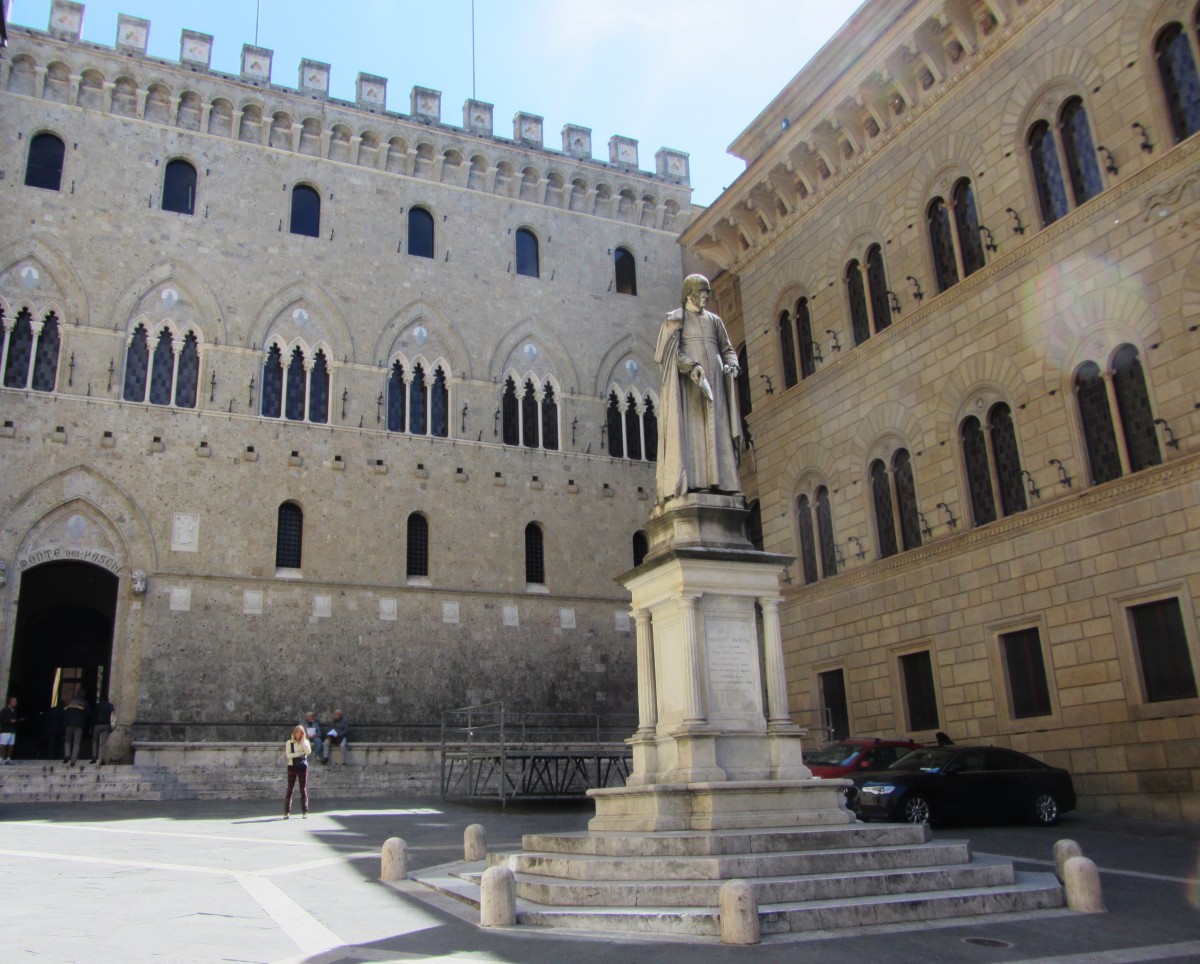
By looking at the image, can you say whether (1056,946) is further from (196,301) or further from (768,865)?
(196,301)

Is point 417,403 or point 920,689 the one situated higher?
point 417,403

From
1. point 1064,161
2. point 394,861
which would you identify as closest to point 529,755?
point 394,861

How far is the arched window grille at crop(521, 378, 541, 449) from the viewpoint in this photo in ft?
92.4

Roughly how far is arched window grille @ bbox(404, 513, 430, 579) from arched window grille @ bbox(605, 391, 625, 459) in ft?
19.0

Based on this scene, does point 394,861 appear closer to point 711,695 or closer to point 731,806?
point 731,806

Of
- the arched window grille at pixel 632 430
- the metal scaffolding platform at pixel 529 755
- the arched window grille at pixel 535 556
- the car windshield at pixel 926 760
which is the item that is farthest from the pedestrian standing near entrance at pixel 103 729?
the car windshield at pixel 926 760

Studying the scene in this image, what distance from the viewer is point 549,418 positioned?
94.1 feet

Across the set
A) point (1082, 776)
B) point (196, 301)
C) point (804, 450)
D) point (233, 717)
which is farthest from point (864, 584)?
point (196, 301)

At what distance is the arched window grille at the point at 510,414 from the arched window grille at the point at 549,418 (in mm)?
711

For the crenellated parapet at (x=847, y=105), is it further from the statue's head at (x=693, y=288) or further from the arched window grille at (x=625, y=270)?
the statue's head at (x=693, y=288)

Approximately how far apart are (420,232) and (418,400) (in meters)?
4.96

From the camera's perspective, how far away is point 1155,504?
14.2 metres

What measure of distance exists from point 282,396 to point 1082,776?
1907cm

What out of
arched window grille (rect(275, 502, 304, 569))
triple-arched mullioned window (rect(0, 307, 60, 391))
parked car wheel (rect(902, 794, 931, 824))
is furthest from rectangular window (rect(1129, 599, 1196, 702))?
triple-arched mullioned window (rect(0, 307, 60, 391))
